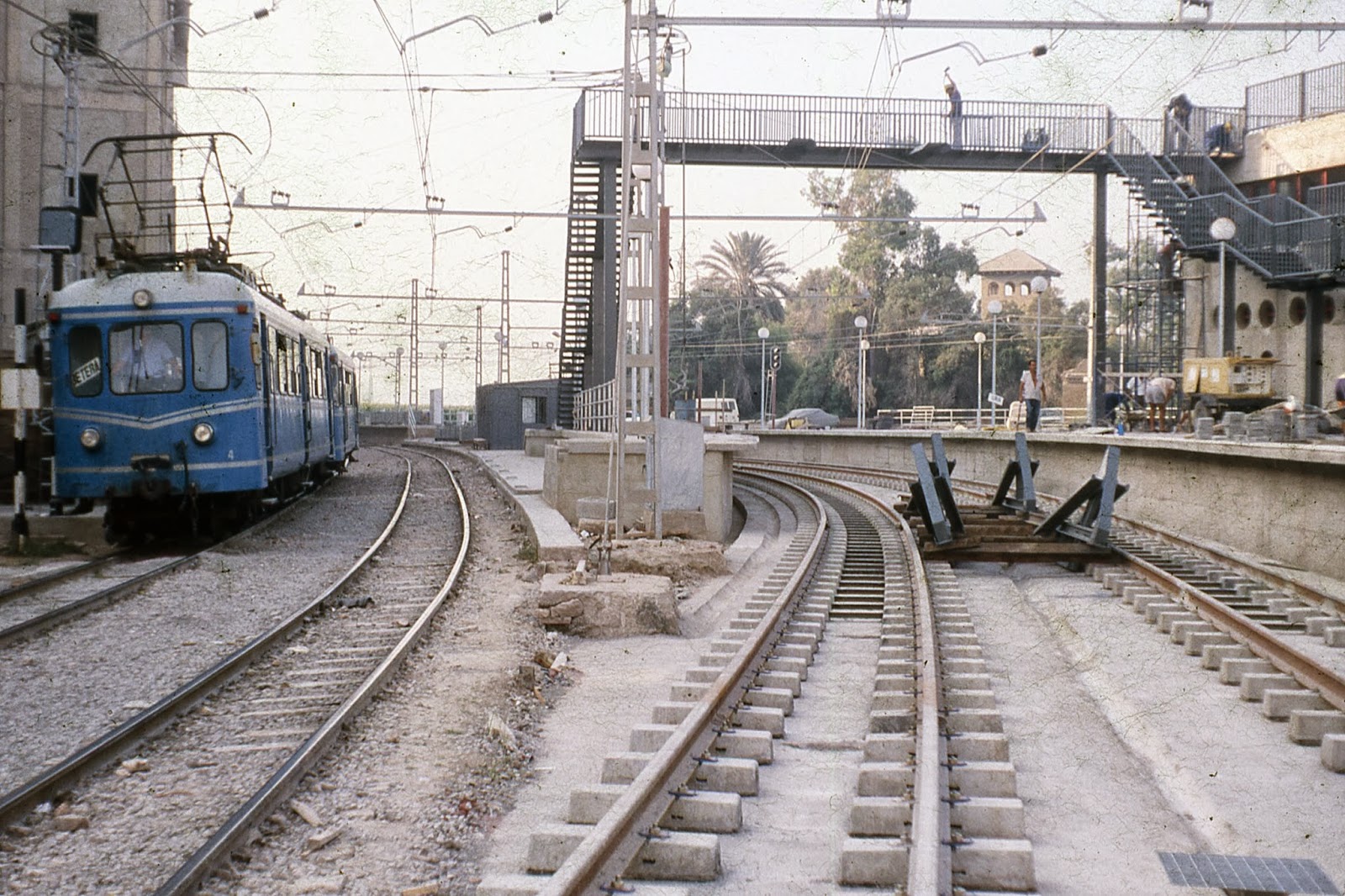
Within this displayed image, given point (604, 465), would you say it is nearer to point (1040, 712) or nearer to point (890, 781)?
point (1040, 712)

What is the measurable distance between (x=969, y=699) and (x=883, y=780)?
171 centimetres

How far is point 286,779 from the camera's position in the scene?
5.48 meters

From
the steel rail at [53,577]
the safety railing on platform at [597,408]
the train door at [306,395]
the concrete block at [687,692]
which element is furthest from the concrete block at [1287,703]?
the train door at [306,395]

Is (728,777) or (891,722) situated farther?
(891,722)

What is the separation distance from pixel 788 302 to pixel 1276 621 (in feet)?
296

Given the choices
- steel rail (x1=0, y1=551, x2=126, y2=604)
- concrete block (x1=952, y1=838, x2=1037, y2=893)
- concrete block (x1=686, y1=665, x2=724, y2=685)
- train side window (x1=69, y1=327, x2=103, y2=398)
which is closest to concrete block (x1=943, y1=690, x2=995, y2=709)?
concrete block (x1=686, y1=665, x2=724, y2=685)

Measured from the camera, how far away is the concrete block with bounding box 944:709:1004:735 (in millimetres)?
6082

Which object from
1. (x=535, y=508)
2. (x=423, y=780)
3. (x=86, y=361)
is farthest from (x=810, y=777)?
(x=535, y=508)

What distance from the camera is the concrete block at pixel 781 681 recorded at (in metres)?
7.10

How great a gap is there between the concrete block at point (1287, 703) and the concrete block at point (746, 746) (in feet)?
9.21

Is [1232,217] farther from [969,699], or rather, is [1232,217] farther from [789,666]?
[969,699]

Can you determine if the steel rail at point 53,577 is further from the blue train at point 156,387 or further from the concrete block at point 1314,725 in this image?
the concrete block at point 1314,725

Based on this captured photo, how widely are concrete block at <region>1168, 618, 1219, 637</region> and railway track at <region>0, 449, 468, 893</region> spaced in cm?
530

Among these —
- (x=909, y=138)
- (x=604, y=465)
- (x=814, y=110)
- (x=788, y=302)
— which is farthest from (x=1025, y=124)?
(x=788, y=302)
